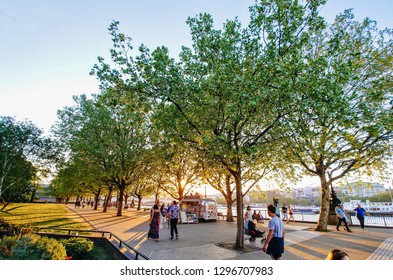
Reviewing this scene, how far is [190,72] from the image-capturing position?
1032 cm

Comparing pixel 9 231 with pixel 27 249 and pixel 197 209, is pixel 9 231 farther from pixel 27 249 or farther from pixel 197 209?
pixel 197 209

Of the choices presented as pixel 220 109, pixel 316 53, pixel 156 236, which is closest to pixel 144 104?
pixel 220 109

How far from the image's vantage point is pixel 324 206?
52.5 feet

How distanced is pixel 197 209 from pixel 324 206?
13521 millimetres

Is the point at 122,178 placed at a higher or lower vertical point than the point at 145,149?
lower

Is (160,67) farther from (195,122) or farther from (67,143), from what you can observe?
(67,143)

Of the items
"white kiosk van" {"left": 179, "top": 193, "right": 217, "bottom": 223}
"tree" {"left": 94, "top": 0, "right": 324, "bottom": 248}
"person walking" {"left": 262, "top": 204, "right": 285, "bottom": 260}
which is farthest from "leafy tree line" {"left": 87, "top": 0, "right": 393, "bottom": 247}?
"white kiosk van" {"left": 179, "top": 193, "right": 217, "bottom": 223}

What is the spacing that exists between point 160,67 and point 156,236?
9007 mm

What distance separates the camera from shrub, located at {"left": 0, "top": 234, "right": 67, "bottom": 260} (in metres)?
4.85

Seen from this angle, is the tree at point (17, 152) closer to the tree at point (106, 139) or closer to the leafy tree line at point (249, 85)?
the tree at point (106, 139)

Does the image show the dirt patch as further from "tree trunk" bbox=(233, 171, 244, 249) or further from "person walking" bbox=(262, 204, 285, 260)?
"person walking" bbox=(262, 204, 285, 260)

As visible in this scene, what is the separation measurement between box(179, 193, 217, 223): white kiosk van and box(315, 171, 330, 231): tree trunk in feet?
37.8

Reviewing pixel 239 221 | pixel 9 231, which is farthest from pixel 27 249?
pixel 239 221
